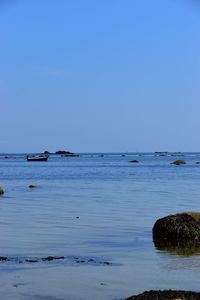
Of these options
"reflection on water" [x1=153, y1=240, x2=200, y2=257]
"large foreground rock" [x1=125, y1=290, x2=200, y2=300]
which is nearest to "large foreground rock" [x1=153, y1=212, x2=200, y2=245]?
"reflection on water" [x1=153, y1=240, x2=200, y2=257]

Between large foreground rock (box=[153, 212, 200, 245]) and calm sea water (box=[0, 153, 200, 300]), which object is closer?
calm sea water (box=[0, 153, 200, 300])

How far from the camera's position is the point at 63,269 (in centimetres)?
1252

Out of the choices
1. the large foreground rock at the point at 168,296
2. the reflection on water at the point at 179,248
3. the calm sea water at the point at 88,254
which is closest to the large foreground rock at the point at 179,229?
the reflection on water at the point at 179,248

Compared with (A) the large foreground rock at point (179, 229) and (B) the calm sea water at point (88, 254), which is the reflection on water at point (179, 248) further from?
(A) the large foreground rock at point (179, 229)

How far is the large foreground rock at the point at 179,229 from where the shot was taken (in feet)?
53.7

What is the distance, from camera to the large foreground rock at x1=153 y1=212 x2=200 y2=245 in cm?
1636

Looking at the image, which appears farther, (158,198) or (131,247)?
(158,198)

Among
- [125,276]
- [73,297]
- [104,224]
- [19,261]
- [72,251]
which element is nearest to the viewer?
[73,297]

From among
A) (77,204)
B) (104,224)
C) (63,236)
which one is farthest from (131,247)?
(77,204)

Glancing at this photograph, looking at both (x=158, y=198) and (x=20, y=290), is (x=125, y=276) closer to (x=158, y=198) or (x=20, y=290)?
(x=20, y=290)

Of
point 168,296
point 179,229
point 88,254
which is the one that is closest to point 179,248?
point 179,229

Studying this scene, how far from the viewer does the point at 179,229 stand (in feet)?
54.4

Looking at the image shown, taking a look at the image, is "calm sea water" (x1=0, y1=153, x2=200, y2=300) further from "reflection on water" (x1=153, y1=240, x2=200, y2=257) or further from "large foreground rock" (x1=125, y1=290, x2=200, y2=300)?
"large foreground rock" (x1=125, y1=290, x2=200, y2=300)

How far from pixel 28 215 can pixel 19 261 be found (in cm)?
1002
